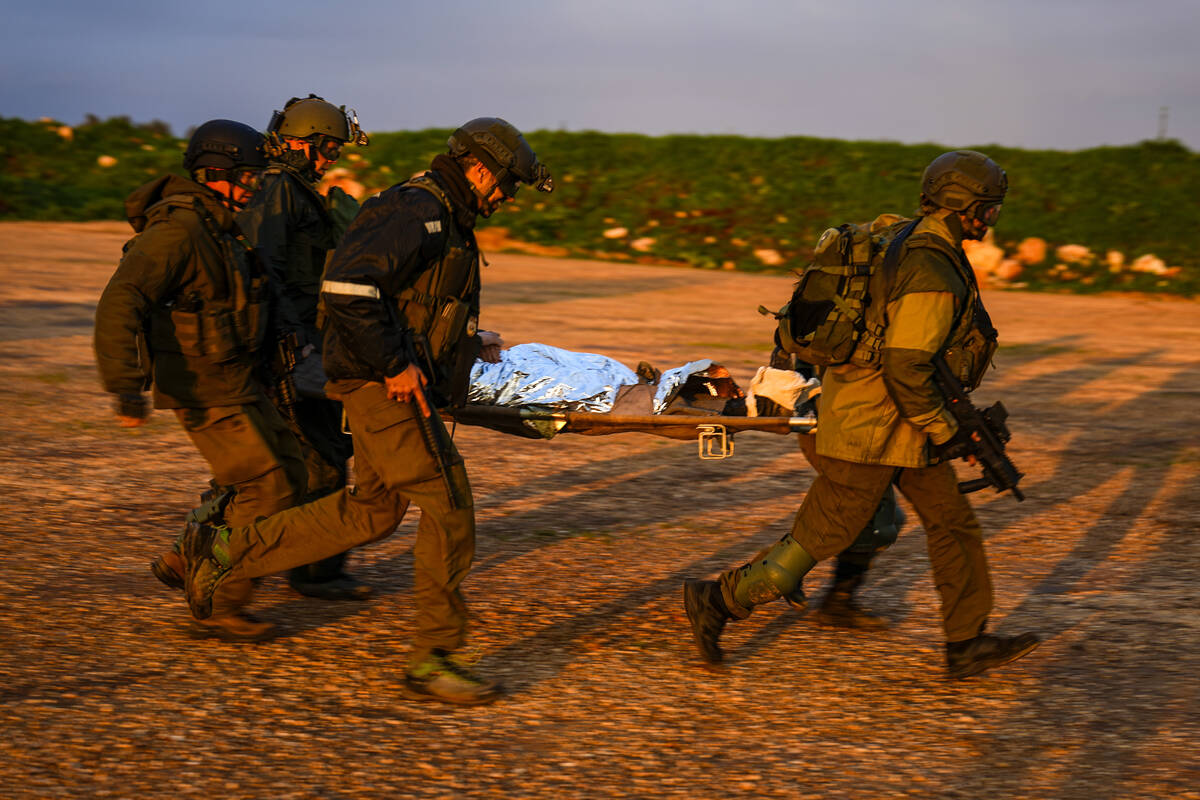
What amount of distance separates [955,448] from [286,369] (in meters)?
2.61

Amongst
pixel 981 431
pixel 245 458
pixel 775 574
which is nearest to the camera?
pixel 981 431

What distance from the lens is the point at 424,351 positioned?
4.34 meters

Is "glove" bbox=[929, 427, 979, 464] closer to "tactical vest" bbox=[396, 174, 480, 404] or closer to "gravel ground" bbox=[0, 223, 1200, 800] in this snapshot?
"gravel ground" bbox=[0, 223, 1200, 800]

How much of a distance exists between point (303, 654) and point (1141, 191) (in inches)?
1035

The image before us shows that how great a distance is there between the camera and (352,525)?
4496mm

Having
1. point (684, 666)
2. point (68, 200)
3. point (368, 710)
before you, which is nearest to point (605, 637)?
point (684, 666)

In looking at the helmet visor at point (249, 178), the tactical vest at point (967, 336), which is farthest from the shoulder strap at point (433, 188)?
the tactical vest at point (967, 336)

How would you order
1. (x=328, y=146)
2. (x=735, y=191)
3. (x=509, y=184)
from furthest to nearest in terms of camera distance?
(x=735, y=191) < (x=328, y=146) < (x=509, y=184)

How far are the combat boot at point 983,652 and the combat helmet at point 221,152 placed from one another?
322cm

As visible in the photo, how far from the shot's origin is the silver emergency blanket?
571 centimetres

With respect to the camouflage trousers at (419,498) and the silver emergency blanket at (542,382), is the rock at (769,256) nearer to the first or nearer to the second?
the silver emergency blanket at (542,382)

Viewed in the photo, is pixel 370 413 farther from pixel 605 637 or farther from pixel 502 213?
pixel 502 213

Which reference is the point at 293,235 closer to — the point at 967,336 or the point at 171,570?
the point at 171,570

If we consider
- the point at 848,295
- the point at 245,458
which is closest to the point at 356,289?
the point at 245,458
